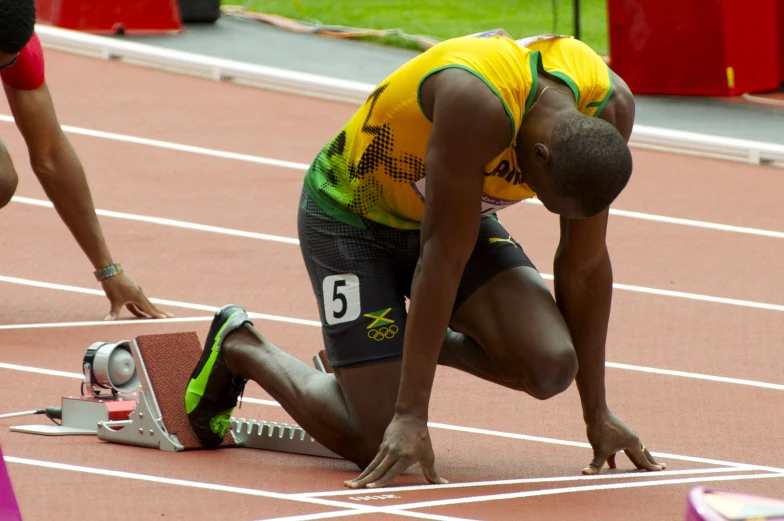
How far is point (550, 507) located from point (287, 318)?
8.95 feet

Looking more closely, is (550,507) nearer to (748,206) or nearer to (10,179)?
(10,179)

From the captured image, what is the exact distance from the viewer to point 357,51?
1266 centimetres

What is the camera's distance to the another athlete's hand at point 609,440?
13.9ft

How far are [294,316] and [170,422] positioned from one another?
6.71 feet

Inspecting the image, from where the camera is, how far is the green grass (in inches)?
560

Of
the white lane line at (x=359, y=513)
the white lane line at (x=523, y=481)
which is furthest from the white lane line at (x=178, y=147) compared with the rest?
the white lane line at (x=359, y=513)

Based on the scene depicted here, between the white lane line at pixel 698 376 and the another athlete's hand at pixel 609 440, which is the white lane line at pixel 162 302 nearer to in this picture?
the white lane line at pixel 698 376

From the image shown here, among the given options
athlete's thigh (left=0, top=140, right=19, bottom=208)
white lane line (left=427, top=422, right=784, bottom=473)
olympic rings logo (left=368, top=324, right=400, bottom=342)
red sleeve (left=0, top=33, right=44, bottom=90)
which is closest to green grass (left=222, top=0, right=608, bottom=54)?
red sleeve (left=0, top=33, right=44, bottom=90)

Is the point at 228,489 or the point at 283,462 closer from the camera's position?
the point at 228,489

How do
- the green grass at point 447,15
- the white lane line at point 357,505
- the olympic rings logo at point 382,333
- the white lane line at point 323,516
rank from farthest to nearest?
1. the green grass at point 447,15
2. the olympic rings logo at point 382,333
3. the white lane line at point 357,505
4. the white lane line at point 323,516

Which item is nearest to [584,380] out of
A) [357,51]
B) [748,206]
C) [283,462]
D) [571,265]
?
[571,265]

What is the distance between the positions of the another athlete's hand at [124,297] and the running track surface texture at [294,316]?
0.35 ft

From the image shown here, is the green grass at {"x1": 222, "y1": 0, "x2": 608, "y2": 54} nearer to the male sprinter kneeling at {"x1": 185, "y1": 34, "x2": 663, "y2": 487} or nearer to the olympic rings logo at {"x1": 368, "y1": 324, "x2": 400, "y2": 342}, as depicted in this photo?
the male sprinter kneeling at {"x1": 185, "y1": 34, "x2": 663, "y2": 487}

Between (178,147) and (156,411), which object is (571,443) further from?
(178,147)
